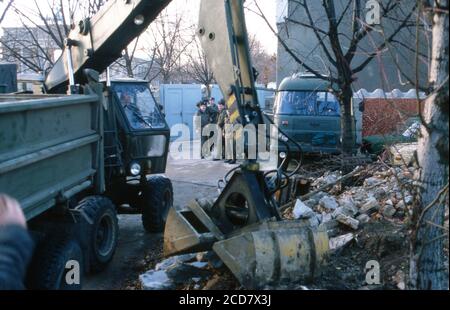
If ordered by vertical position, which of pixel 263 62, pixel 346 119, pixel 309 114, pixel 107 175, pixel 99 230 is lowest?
pixel 99 230

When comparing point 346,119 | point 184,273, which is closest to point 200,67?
point 346,119

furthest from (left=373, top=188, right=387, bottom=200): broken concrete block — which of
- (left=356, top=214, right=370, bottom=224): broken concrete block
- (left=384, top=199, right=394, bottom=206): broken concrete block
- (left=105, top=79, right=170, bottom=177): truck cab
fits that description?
(left=105, top=79, right=170, bottom=177): truck cab

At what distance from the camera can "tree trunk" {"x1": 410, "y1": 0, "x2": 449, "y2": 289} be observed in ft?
8.79

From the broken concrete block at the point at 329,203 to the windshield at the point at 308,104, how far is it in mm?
5000

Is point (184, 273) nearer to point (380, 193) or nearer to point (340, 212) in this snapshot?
point (340, 212)

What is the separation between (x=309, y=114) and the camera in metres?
10.7

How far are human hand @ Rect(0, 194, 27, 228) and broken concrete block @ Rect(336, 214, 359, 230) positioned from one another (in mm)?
3615

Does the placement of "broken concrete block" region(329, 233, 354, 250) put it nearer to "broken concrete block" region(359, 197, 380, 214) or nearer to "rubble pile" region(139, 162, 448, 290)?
"rubble pile" region(139, 162, 448, 290)

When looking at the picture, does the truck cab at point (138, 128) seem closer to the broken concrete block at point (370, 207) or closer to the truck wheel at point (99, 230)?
the truck wheel at point (99, 230)

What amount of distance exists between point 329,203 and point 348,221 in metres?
0.77

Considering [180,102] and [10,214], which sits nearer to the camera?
[10,214]

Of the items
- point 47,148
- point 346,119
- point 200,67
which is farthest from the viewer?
point 200,67
